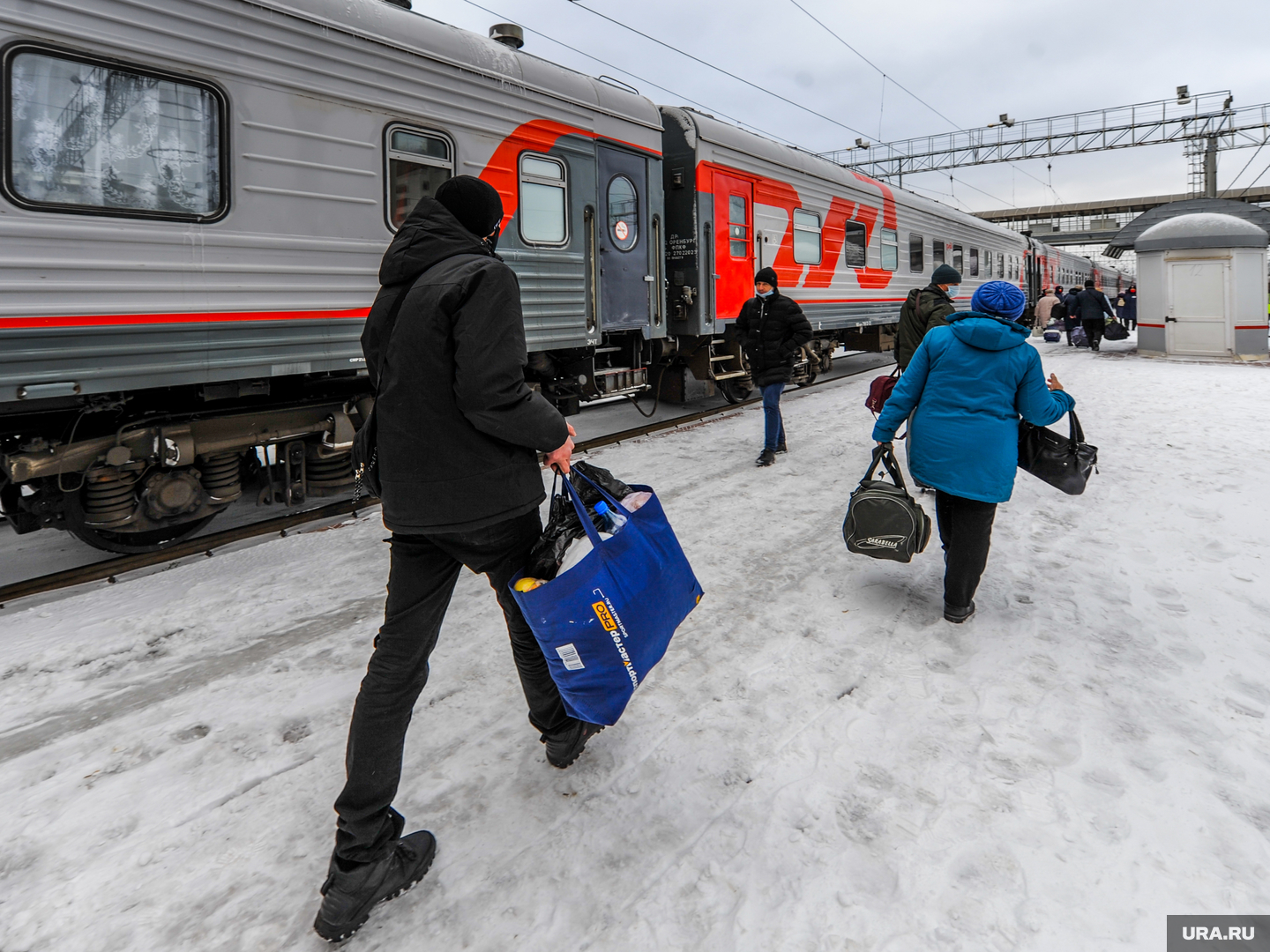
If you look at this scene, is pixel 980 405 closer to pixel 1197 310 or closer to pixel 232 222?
pixel 232 222

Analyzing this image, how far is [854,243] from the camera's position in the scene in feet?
39.2

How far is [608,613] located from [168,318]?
341cm

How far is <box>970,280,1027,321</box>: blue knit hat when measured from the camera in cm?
346

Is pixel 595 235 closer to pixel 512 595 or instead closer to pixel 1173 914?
pixel 512 595

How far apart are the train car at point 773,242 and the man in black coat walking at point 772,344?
177 cm

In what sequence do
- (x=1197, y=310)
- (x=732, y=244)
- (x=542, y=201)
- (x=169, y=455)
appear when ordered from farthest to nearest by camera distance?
(x=1197, y=310) → (x=732, y=244) → (x=542, y=201) → (x=169, y=455)

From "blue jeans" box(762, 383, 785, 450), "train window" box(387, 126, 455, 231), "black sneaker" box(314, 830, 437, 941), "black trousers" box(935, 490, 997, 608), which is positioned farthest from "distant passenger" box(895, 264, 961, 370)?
"black sneaker" box(314, 830, 437, 941)

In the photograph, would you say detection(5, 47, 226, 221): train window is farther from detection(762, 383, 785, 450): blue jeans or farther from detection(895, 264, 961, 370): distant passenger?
detection(895, 264, 961, 370): distant passenger

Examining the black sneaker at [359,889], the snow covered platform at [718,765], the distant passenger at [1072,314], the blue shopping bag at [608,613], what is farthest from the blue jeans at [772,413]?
the distant passenger at [1072,314]

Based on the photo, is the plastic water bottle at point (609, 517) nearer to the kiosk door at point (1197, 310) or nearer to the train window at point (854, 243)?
the train window at point (854, 243)

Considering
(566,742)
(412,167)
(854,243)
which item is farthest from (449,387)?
(854,243)

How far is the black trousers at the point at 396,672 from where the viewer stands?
200cm

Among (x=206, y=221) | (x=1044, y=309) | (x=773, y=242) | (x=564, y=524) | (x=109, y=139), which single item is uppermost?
(x=1044, y=309)

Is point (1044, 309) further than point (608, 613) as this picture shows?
Yes
